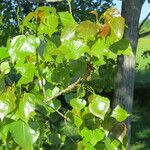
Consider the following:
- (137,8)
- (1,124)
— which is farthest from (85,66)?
(137,8)

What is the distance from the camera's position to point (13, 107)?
1.83 m

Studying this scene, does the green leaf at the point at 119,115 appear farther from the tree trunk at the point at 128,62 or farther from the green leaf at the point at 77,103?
the tree trunk at the point at 128,62

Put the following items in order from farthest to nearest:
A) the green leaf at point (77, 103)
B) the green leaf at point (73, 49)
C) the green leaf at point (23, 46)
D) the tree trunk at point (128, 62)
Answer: the tree trunk at point (128, 62) → the green leaf at point (77, 103) → the green leaf at point (73, 49) → the green leaf at point (23, 46)

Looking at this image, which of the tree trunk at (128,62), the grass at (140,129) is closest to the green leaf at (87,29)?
the tree trunk at (128,62)

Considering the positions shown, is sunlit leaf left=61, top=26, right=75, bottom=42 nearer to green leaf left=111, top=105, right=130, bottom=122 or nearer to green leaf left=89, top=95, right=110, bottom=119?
green leaf left=89, top=95, right=110, bottom=119

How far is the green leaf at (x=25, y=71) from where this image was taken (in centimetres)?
211

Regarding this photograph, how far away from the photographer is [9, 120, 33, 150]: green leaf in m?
1.86

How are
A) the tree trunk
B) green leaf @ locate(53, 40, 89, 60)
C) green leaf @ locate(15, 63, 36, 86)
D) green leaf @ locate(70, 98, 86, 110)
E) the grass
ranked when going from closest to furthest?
green leaf @ locate(53, 40, 89, 60)
green leaf @ locate(15, 63, 36, 86)
green leaf @ locate(70, 98, 86, 110)
the tree trunk
the grass

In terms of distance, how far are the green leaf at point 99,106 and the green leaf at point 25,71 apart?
0.31 m

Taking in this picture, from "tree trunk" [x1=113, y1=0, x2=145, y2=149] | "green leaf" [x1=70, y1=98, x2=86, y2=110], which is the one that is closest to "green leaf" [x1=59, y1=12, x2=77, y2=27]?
Result: "green leaf" [x1=70, y1=98, x2=86, y2=110]

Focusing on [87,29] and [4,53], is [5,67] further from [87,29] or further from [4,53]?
[87,29]

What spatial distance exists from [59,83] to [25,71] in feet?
1.17

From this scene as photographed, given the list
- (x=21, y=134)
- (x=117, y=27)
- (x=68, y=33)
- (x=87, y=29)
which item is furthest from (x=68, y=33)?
(x=21, y=134)

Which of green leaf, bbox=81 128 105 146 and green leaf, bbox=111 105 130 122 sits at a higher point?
green leaf, bbox=111 105 130 122
